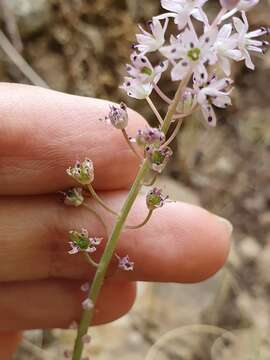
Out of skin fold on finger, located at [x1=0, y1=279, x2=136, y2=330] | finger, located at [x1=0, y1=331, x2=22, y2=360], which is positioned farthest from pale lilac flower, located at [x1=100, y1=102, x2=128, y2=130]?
finger, located at [x1=0, y1=331, x2=22, y2=360]

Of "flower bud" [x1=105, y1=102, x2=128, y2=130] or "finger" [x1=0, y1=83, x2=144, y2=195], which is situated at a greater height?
Result: "flower bud" [x1=105, y1=102, x2=128, y2=130]

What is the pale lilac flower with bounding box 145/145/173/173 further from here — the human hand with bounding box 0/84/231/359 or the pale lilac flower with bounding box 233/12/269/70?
the human hand with bounding box 0/84/231/359

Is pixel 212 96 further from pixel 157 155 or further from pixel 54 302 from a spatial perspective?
pixel 54 302

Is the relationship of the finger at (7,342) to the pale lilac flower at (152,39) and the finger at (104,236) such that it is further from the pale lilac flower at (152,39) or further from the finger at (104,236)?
the pale lilac flower at (152,39)

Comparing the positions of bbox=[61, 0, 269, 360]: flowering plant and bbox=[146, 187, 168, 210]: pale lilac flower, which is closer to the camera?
bbox=[61, 0, 269, 360]: flowering plant

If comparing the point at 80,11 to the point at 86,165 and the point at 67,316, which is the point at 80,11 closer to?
the point at 67,316

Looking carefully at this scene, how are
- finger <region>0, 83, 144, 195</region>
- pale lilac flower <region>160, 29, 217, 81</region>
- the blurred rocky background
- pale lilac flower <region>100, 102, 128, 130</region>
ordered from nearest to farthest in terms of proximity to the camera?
pale lilac flower <region>160, 29, 217, 81</region> < pale lilac flower <region>100, 102, 128, 130</region> < finger <region>0, 83, 144, 195</region> < the blurred rocky background
